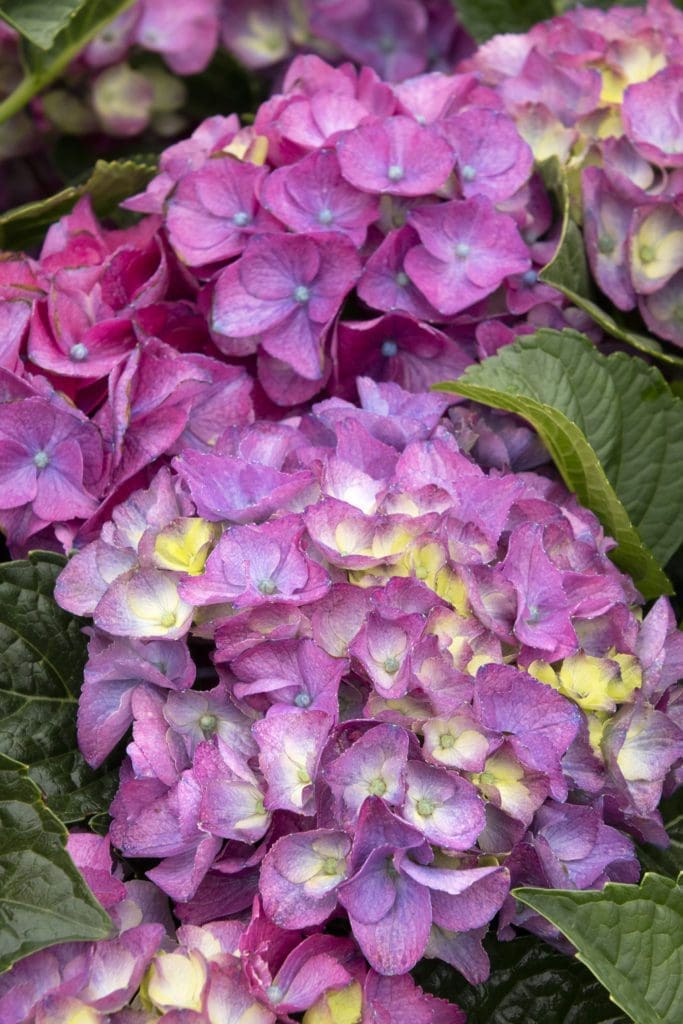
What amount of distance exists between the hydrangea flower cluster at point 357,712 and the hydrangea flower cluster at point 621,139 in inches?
10.3

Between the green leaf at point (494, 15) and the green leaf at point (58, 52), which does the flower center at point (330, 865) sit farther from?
the green leaf at point (494, 15)

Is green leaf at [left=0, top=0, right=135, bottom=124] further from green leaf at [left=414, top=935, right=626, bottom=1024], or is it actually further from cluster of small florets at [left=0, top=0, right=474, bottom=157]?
green leaf at [left=414, top=935, right=626, bottom=1024]

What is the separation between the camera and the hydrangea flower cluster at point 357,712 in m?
0.62

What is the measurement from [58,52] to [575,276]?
1.77 ft

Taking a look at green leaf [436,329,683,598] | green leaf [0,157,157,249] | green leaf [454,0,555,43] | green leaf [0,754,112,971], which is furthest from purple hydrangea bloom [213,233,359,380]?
green leaf [454,0,555,43]

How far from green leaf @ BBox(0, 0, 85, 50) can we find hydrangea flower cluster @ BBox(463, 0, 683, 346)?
35 cm

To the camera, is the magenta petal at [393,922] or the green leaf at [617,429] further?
the green leaf at [617,429]

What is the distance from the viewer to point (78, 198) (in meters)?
1.06

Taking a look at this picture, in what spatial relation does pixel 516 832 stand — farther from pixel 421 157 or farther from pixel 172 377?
pixel 421 157

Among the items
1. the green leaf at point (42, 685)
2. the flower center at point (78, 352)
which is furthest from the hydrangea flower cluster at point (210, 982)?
the flower center at point (78, 352)

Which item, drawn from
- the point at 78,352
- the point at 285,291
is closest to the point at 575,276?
the point at 285,291

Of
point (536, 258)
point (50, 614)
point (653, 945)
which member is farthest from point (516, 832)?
point (536, 258)

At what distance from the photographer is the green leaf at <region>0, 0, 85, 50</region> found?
0.97m

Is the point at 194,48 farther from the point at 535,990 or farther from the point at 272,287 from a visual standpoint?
the point at 535,990
